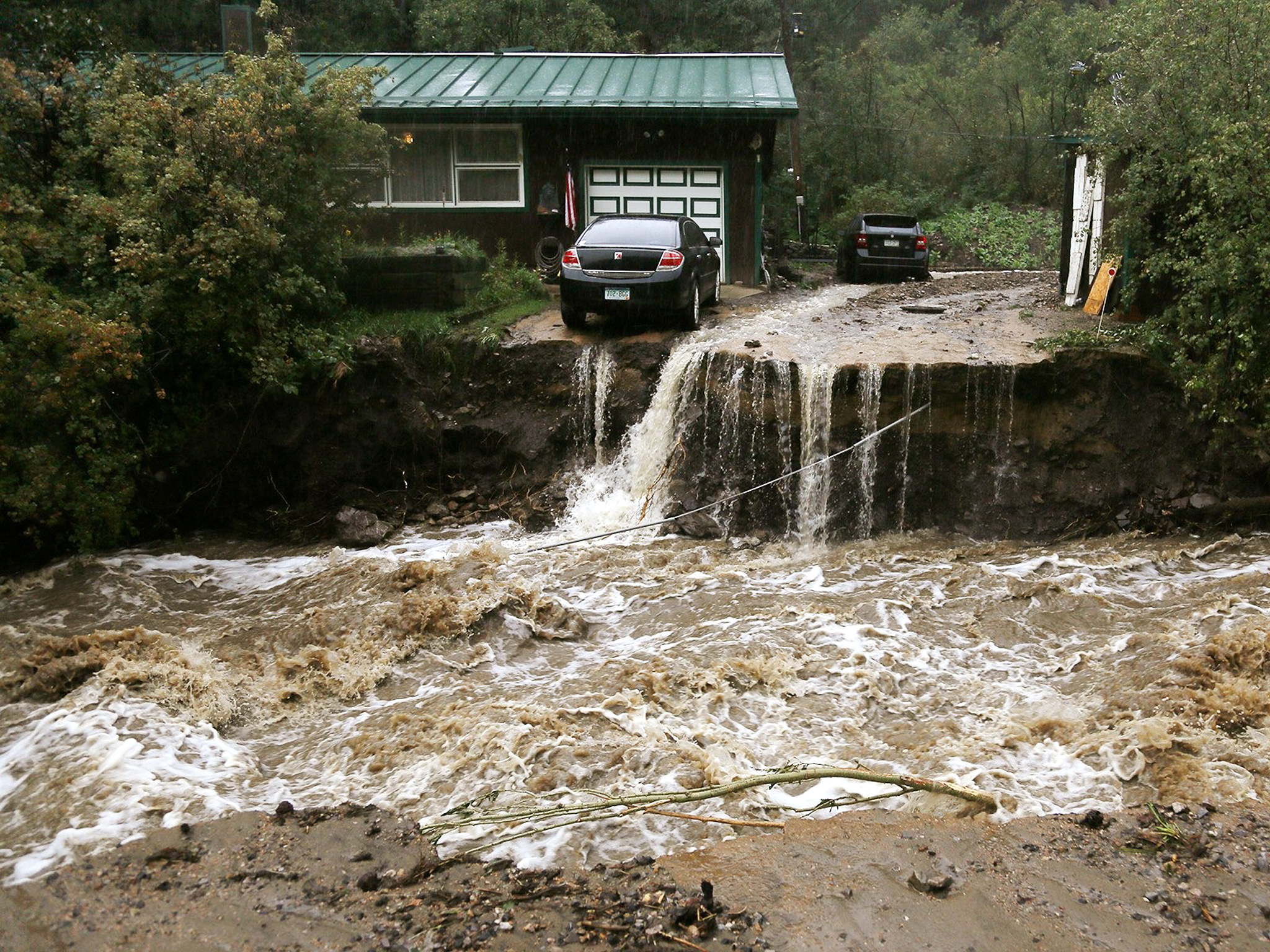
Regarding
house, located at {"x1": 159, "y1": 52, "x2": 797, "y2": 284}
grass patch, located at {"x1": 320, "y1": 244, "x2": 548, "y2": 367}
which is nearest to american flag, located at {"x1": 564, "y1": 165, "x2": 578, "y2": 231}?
house, located at {"x1": 159, "y1": 52, "x2": 797, "y2": 284}

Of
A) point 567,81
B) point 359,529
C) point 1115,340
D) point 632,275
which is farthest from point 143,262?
point 1115,340

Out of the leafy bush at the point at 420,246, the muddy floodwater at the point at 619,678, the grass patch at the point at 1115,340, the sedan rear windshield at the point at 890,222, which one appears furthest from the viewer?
the sedan rear windshield at the point at 890,222

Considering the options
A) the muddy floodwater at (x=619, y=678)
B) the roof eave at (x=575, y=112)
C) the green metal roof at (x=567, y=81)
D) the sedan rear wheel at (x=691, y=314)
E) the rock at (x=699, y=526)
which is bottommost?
the muddy floodwater at (x=619, y=678)

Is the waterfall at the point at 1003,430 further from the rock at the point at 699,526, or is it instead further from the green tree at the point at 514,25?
the green tree at the point at 514,25

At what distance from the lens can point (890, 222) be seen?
68.2 ft

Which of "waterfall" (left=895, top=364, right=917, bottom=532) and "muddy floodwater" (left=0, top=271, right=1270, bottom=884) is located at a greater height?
"waterfall" (left=895, top=364, right=917, bottom=532)

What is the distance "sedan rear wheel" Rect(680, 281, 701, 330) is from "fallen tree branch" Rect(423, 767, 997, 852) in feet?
27.7

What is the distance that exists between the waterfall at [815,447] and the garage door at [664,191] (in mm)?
7196

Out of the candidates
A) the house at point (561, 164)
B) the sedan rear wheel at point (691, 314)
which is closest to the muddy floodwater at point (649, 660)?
the sedan rear wheel at point (691, 314)

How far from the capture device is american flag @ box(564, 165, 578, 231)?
710 inches

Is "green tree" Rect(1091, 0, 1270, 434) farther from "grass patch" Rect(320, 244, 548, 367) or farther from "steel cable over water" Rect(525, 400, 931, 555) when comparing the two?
"grass patch" Rect(320, 244, 548, 367)

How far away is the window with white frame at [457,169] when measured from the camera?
60.4 ft

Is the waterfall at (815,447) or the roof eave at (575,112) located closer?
the waterfall at (815,447)

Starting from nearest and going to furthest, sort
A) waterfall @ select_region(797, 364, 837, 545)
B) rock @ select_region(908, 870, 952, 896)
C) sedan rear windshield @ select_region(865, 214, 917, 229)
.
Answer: rock @ select_region(908, 870, 952, 896) → waterfall @ select_region(797, 364, 837, 545) → sedan rear windshield @ select_region(865, 214, 917, 229)
